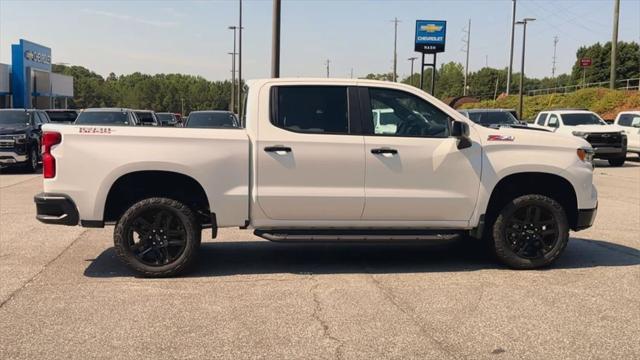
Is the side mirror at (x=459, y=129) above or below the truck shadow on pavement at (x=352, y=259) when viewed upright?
above

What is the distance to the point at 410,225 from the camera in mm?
6305

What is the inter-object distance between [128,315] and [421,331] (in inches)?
92.8

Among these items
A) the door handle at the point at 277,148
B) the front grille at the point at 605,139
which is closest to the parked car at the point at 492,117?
the front grille at the point at 605,139

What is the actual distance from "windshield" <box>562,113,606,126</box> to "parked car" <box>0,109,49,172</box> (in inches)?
670

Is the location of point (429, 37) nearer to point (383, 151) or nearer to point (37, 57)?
point (383, 151)

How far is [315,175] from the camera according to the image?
19.9 ft

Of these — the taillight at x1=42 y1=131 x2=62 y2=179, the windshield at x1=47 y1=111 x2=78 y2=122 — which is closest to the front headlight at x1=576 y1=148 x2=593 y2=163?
the taillight at x1=42 y1=131 x2=62 y2=179

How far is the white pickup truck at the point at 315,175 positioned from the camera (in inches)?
233

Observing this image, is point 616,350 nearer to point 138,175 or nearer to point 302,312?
point 302,312

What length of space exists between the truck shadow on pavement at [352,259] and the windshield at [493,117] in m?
13.2

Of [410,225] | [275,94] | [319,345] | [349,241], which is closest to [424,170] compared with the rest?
[410,225]

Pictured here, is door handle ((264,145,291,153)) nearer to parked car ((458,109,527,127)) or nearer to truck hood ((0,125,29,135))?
truck hood ((0,125,29,135))

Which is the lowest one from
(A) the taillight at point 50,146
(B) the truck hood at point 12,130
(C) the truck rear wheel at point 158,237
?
(C) the truck rear wheel at point 158,237

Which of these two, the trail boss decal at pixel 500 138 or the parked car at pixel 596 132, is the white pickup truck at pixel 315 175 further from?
the parked car at pixel 596 132
